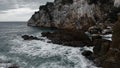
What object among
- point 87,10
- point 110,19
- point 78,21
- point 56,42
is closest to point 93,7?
point 87,10

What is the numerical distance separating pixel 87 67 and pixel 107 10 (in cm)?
6091

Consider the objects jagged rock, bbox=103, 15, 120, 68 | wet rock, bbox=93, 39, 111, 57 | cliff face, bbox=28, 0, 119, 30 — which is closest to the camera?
jagged rock, bbox=103, 15, 120, 68

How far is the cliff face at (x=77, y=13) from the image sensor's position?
88.8 m

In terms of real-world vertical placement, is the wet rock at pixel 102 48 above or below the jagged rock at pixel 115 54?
below

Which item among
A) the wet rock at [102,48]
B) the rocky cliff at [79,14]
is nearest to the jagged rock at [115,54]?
the wet rock at [102,48]

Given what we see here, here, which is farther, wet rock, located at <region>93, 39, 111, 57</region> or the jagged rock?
wet rock, located at <region>93, 39, 111, 57</region>

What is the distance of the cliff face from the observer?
8881 cm

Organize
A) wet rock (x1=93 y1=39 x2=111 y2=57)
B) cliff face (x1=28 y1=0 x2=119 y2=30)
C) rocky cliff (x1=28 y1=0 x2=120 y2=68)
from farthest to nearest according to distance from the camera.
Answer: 1. cliff face (x1=28 y1=0 x2=119 y2=30)
2. rocky cliff (x1=28 y1=0 x2=120 y2=68)
3. wet rock (x1=93 y1=39 x2=111 y2=57)

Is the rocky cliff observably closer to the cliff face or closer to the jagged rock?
the cliff face

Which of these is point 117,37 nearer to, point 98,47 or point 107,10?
point 98,47

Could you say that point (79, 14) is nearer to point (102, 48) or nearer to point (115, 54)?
point (102, 48)

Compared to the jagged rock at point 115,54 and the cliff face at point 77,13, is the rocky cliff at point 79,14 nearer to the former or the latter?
the cliff face at point 77,13

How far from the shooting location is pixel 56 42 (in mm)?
55500

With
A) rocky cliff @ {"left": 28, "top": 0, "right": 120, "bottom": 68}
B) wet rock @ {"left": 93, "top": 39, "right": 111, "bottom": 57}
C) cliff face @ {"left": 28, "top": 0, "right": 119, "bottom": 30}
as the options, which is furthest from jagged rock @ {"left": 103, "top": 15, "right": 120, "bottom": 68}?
cliff face @ {"left": 28, "top": 0, "right": 119, "bottom": 30}
